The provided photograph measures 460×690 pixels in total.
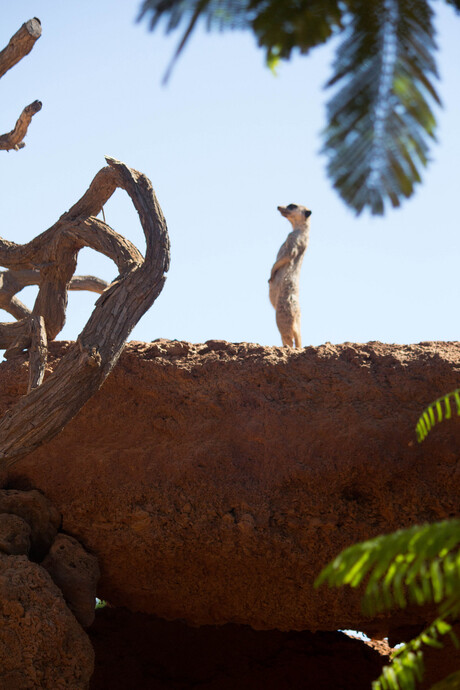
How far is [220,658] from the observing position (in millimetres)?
6320

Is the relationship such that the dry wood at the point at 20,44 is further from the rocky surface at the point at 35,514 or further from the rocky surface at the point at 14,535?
the rocky surface at the point at 14,535

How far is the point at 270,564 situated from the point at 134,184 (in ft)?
10.0

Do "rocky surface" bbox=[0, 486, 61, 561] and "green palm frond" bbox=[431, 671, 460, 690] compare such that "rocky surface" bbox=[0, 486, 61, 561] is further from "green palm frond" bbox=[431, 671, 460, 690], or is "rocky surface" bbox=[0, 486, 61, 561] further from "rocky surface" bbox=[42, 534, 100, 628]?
"green palm frond" bbox=[431, 671, 460, 690]

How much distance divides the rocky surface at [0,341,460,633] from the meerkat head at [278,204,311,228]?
4.40 m

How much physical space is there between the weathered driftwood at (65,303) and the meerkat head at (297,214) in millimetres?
3987

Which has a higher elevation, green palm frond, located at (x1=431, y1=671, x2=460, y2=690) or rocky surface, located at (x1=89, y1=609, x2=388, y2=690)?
green palm frond, located at (x1=431, y1=671, x2=460, y2=690)

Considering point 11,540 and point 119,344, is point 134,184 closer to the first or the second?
point 119,344

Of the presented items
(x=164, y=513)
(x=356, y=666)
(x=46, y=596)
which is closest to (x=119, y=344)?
(x=164, y=513)

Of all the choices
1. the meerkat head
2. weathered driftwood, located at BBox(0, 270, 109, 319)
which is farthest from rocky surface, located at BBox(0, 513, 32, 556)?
the meerkat head

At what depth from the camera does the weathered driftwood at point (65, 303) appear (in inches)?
165

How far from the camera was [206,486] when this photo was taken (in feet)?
15.9

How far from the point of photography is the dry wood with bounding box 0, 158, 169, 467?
4.19 meters

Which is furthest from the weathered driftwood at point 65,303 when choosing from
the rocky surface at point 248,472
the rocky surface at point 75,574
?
the rocky surface at point 75,574

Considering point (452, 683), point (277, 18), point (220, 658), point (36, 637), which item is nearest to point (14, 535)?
point (36, 637)
